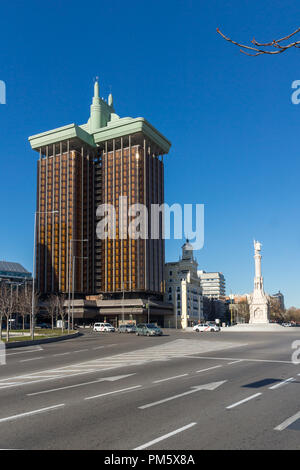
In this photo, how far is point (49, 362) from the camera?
20.9 metres

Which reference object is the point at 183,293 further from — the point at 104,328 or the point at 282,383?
the point at 282,383

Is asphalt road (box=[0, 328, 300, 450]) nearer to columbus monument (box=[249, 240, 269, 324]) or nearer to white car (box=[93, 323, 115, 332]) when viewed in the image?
white car (box=[93, 323, 115, 332])

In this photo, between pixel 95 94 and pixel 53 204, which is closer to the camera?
pixel 53 204

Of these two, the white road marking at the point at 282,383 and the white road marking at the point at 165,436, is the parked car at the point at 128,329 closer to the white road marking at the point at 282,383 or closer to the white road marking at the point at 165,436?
the white road marking at the point at 282,383

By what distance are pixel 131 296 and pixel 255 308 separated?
125 feet

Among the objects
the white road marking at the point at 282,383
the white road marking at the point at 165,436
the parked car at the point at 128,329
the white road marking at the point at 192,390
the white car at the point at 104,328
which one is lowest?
the white car at the point at 104,328

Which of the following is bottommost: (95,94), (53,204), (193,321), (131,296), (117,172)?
(193,321)

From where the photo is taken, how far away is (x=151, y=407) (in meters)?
9.98

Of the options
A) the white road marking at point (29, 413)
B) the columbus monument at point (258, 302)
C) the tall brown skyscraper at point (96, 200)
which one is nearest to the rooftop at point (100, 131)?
the tall brown skyscraper at point (96, 200)

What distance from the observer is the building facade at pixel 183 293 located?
131 metres

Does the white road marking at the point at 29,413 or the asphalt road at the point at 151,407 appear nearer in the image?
the asphalt road at the point at 151,407

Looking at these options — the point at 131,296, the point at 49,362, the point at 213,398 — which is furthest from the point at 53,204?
the point at 213,398

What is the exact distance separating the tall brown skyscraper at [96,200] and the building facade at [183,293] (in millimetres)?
12826
